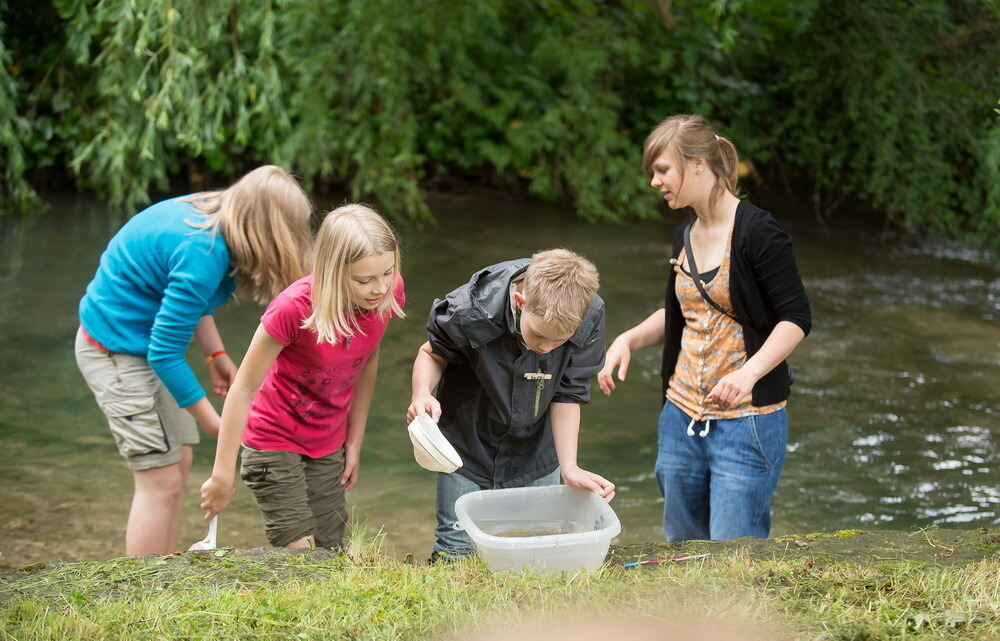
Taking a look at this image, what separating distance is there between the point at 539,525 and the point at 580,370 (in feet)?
1.63

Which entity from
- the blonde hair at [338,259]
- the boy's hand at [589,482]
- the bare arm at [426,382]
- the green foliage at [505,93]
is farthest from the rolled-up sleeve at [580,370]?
the green foliage at [505,93]

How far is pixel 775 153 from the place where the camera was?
12.2 metres

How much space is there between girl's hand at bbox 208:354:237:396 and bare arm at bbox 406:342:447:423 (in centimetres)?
106

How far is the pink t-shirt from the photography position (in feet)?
11.3

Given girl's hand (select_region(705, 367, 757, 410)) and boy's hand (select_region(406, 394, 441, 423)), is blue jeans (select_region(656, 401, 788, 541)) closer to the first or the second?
girl's hand (select_region(705, 367, 757, 410))

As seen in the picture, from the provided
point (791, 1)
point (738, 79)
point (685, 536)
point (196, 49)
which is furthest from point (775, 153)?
point (685, 536)

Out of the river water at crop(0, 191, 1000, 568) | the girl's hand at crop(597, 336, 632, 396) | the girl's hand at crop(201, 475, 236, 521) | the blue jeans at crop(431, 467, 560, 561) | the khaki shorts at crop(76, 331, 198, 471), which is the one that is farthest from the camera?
the river water at crop(0, 191, 1000, 568)

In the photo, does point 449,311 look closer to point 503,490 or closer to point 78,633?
point 503,490

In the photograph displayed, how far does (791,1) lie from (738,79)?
1.72m

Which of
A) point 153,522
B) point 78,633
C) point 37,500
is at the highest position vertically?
point 78,633

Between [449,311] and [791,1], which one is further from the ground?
[791,1]

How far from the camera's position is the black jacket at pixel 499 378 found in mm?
3248

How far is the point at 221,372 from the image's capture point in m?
4.15

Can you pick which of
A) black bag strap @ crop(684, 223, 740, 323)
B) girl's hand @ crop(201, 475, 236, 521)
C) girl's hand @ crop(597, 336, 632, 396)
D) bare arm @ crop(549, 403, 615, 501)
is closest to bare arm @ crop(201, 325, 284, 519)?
girl's hand @ crop(201, 475, 236, 521)
